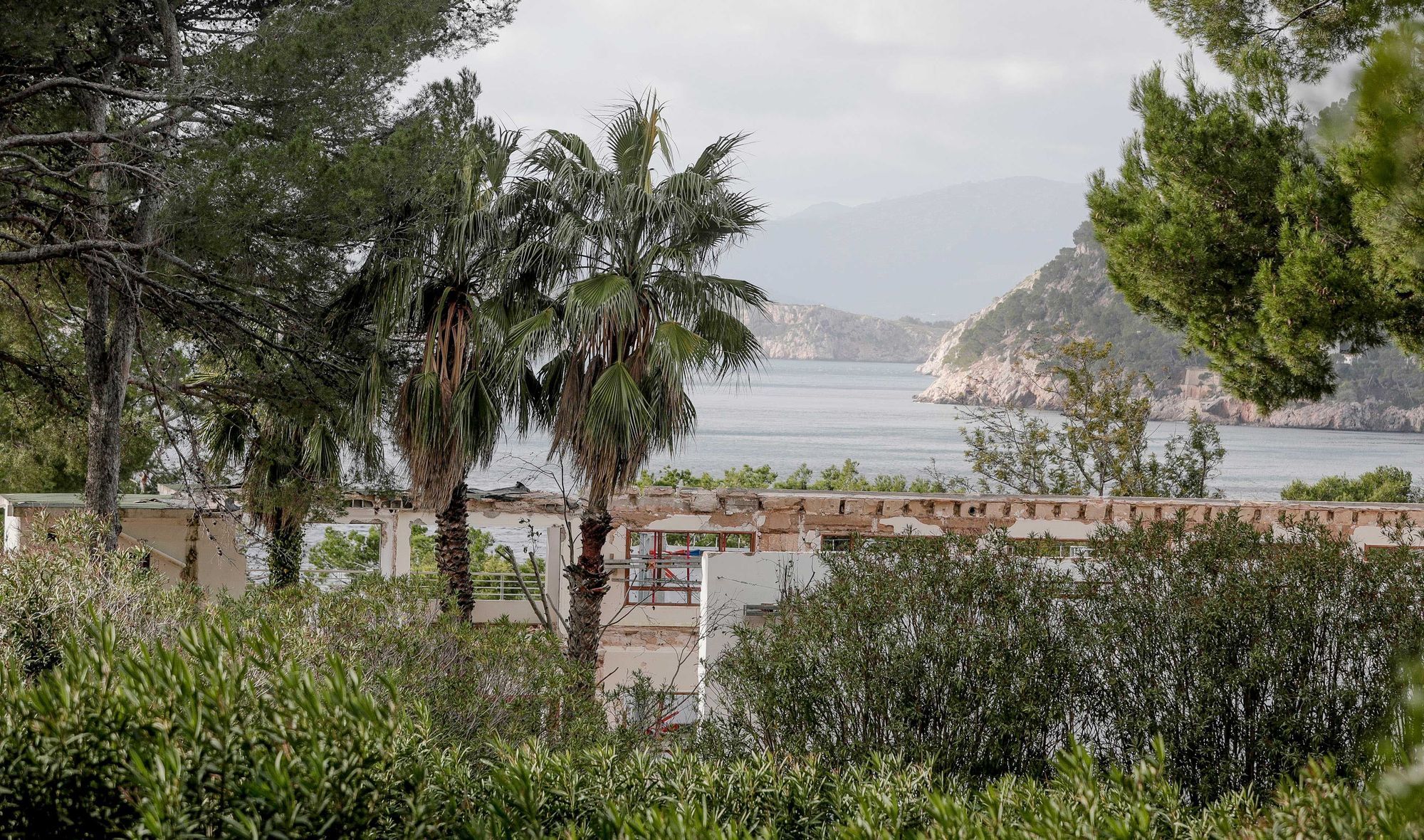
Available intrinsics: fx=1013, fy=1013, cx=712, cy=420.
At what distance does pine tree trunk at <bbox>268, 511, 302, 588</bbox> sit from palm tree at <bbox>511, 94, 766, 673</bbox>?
3.13m

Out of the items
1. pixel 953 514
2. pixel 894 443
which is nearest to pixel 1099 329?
pixel 894 443

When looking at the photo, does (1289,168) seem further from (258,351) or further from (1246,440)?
(1246,440)

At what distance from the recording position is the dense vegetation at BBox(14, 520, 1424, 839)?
2357mm

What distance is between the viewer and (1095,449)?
26.5m

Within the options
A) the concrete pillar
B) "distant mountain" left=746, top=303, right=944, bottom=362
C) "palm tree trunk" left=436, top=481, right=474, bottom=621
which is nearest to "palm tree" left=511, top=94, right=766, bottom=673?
"palm tree trunk" left=436, top=481, right=474, bottom=621

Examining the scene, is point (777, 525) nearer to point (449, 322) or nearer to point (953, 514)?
point (953, 514)

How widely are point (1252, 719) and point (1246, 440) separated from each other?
8991 centimetres

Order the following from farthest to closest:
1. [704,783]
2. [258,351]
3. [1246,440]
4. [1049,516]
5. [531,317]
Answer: [1246,440] < [1049,516] < [531,317] < [258,351] < [704,783]

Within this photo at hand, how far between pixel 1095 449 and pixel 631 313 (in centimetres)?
1933

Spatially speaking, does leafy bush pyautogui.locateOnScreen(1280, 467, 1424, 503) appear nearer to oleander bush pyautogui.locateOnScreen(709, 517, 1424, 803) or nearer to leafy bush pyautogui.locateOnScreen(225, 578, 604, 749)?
oleander bush pyautogui.locateOnScreen(709, 517, 1424, 803)

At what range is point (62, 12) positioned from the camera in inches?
319

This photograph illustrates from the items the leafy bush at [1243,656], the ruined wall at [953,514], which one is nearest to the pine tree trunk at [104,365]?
the ruined wall at [953,514]

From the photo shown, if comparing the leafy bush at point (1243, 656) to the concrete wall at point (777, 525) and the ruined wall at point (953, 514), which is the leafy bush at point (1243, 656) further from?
the ruined wall at point (953, 514)

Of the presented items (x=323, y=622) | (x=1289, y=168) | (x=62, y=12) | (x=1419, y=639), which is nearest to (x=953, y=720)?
(x=1419, y=639)
